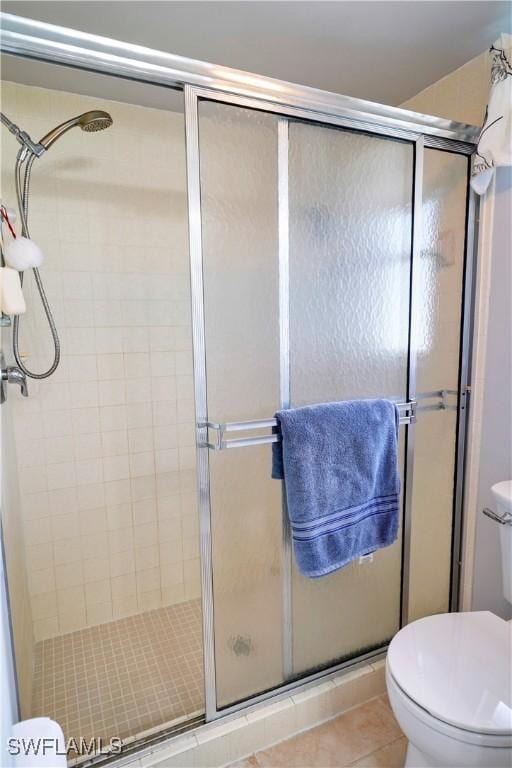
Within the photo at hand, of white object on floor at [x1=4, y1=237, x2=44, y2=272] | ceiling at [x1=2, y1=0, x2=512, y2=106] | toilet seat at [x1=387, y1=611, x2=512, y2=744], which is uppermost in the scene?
ceiling at [x1=2, y1=0, x2=512, y2=106]

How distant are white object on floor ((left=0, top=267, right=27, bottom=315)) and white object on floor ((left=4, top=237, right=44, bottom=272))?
197mm

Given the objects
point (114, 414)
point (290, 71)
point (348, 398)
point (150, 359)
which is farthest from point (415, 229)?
point (114, 414)

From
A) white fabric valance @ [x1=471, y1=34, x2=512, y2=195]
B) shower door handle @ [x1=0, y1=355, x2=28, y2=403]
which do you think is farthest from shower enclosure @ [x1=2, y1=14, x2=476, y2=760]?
shower door handle @ [x1=0, y1=355, x2=28, y2=403]

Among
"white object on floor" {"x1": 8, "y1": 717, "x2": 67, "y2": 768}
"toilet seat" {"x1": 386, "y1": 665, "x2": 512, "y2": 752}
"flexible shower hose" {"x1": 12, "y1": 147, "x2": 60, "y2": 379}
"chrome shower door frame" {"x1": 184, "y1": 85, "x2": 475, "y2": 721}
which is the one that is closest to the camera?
"white object on floor" {"x1": 8, "y1": 717, "x2": 67, "y2": 768}

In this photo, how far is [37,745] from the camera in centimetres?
92

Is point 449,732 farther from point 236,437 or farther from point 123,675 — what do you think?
point 123,675

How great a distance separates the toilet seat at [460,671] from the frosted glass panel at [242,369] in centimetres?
47

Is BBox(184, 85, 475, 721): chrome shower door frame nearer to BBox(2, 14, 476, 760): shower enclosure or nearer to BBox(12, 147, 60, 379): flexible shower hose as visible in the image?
BBox(2, 14, 476, 760): shower enclosure

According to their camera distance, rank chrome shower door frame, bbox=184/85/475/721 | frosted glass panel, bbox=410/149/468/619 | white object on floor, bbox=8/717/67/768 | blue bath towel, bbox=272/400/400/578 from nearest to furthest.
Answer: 1. white object on floor, bbox=8/717/67/768
2. chrome shower door frame, bbox=184/85/475/721
3. blue bath towel, bbox=272/400/400/578
4. frosted glass panel, bbox=410/149/468/619

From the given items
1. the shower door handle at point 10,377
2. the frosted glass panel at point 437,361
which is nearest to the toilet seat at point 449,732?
the frosted glass panel at point 437,361

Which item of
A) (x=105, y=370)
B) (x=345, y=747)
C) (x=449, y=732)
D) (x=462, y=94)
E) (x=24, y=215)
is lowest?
(x=345, y=747)

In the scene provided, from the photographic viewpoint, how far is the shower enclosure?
1.23 metres

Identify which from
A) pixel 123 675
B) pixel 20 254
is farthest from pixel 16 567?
pixel 20 254

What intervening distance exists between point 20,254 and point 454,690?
1.73 metres
